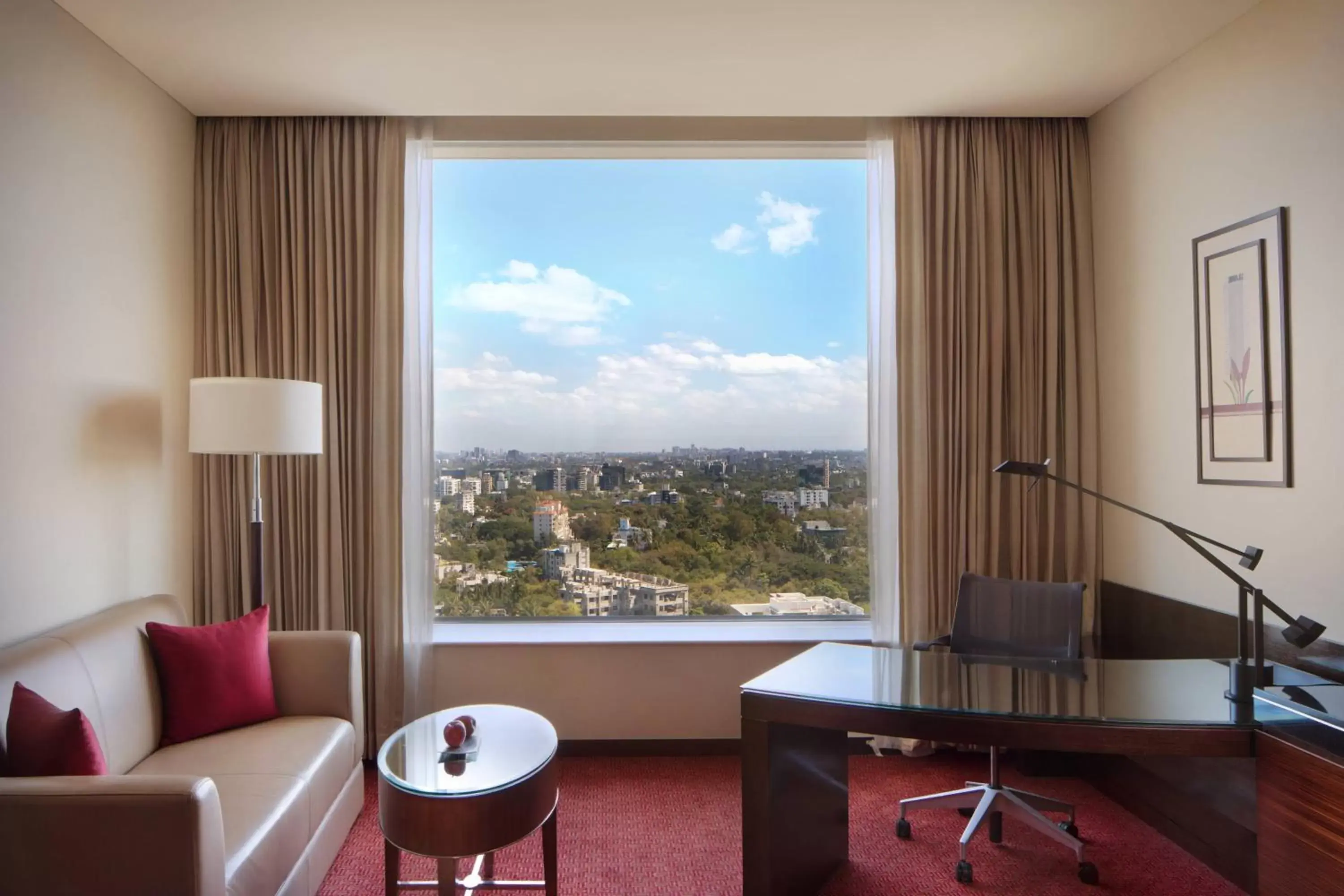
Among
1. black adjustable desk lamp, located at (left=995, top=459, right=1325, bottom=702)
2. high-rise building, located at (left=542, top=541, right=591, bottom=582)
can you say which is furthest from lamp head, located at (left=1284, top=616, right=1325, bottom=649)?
high-rise building, located at (left=542, top=541, right=591, bottom=582)

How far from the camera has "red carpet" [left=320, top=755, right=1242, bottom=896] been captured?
258 cm

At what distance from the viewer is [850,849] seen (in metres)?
2.82

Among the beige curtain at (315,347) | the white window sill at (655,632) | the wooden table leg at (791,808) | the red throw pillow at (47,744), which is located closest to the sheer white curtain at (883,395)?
the white window sill at (655,632)

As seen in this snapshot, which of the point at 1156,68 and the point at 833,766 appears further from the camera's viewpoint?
the point at 1156,68

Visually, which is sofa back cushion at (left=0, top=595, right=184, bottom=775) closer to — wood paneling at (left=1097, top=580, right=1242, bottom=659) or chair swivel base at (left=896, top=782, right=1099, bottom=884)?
chair swivel base at (left=896, top=782, right=1099, bottom=884)

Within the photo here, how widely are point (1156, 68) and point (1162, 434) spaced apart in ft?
4.84

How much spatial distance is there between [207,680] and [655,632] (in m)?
1.90

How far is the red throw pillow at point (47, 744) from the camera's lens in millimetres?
1905

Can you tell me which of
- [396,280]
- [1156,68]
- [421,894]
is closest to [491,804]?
[421,894]

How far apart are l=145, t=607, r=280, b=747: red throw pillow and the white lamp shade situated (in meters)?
0.65

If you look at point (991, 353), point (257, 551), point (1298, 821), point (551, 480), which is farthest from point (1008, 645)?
point (257, 551)

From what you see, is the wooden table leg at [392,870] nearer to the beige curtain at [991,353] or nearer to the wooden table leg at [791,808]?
the wooden table leg at [791,808]

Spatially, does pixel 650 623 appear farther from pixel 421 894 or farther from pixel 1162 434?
pixel 1162 434

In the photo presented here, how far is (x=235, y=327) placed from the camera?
11.7 feet
